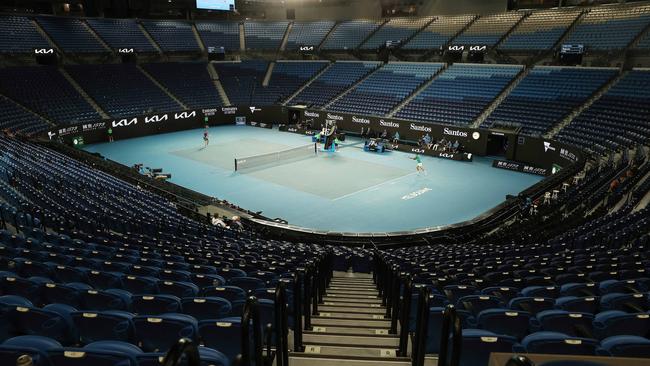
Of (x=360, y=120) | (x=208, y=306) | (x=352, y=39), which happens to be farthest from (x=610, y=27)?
(x=208, y=306)

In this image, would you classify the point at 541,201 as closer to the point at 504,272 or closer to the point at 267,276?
the point at 504,272

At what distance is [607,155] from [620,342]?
23726 mm

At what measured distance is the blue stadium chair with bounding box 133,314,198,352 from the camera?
169 inches

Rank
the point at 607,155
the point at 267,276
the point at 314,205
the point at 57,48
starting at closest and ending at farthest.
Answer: the point at 267,276
the point at 314,205
the point at 607,155
the point at 57,48

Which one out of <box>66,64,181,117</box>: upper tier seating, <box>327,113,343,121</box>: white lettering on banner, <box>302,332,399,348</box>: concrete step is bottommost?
<box>302,332,399,348</box>: concrete step

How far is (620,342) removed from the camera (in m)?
3.67

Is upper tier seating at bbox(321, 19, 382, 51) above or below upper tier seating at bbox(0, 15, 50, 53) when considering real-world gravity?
above

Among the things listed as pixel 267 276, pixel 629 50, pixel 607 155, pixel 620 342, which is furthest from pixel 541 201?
pixel 629 50

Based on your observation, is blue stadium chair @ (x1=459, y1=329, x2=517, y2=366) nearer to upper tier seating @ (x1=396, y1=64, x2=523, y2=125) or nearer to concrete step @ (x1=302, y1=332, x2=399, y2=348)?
concrete step @ (x1=302, y1=332, x2=399, y2=348)

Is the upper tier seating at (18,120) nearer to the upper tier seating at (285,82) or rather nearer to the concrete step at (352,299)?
the upper tier seating at (285,82)

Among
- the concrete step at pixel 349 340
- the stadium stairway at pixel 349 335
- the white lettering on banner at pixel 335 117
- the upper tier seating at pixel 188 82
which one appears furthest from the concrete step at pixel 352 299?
the upper tier seating at pixel 188 82

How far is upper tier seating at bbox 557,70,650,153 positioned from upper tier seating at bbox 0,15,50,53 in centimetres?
4466

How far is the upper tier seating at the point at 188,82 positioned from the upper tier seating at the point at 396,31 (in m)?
17.8

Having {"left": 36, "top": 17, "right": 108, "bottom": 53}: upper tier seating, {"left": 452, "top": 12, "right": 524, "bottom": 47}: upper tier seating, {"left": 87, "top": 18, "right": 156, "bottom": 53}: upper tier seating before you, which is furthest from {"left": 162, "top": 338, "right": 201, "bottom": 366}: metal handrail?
{"left": 87, "top": 18, "right": 156, "bottom": 53}: upper tier seating
